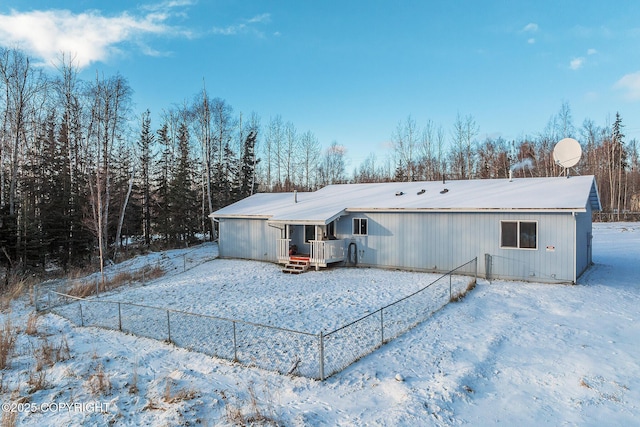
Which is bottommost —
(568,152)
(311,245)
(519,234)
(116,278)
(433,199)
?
(116,278)

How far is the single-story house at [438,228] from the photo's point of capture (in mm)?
12508

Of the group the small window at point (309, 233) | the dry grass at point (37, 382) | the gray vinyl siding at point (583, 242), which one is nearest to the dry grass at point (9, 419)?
the dry grass at point (37, 382)

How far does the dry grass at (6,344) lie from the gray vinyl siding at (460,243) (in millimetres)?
11968

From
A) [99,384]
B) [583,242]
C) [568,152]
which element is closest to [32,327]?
[99,384]

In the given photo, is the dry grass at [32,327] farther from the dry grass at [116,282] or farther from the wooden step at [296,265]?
the wooden step at [296,265]

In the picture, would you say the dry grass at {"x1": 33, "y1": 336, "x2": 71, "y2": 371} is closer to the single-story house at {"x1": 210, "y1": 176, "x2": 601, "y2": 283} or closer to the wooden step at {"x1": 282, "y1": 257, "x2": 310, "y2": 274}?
the wooden step at {"x1": 282, "y1": 257, "x2": 310, "y2": 274}

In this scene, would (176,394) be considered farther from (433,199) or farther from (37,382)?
(433,199)

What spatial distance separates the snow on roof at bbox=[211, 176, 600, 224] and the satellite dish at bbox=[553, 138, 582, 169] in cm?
65

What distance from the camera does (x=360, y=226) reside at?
54.3 feet

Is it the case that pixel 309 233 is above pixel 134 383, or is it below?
above

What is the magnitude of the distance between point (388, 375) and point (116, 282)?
13.8 m

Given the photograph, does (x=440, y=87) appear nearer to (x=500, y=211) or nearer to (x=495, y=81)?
(x=495, y=81)

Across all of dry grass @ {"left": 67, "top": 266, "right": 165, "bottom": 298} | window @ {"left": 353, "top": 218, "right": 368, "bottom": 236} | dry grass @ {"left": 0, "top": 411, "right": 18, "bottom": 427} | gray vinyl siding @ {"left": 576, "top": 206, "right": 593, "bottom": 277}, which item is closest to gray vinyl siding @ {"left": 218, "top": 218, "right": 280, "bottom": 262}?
dry grass @ {"left": 67, "top": 266, "right": 165, "bottom": 298}

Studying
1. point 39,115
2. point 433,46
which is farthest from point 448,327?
point 39,115
